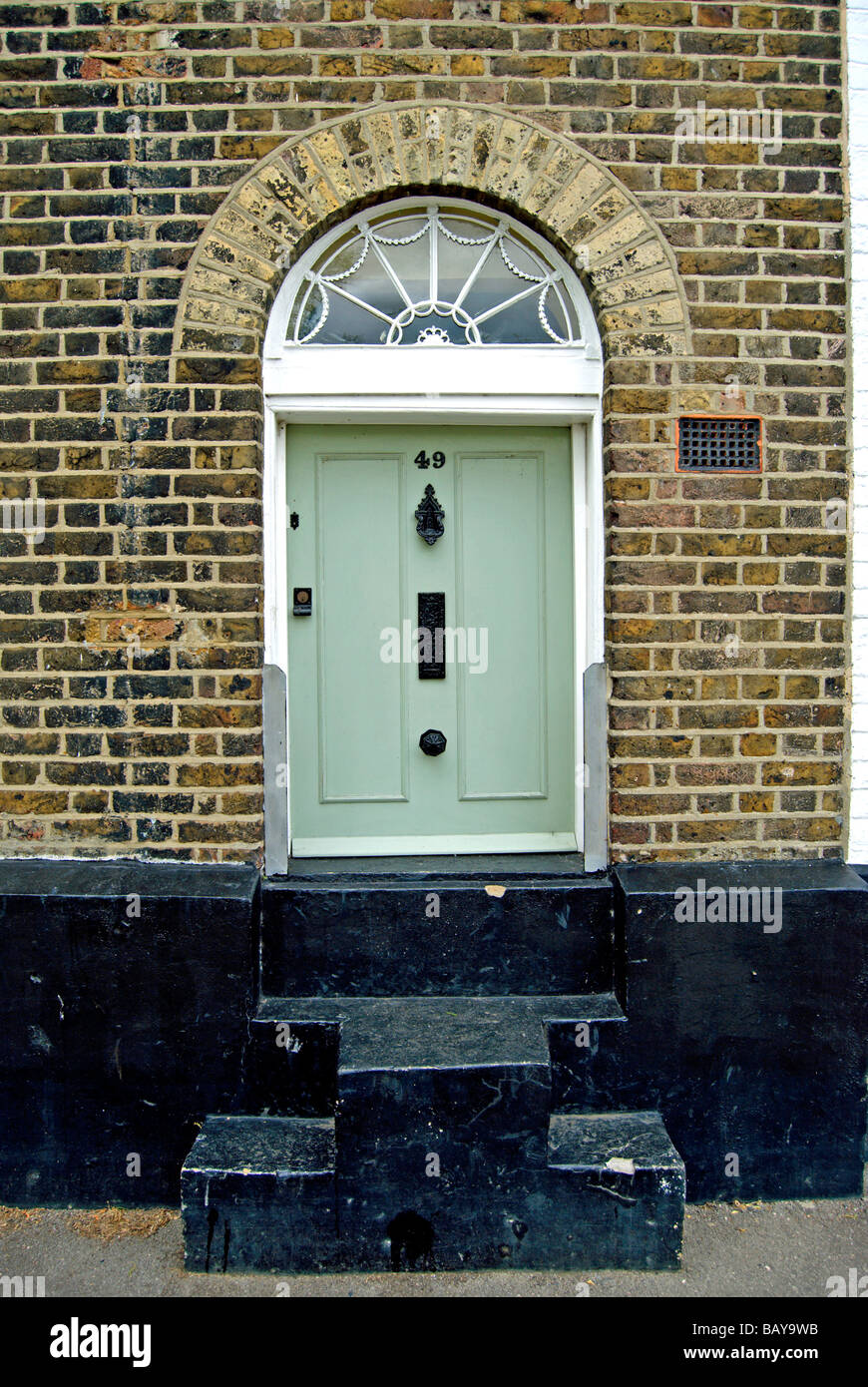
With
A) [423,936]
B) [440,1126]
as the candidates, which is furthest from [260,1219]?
[423,936]

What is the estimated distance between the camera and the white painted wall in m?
3.33

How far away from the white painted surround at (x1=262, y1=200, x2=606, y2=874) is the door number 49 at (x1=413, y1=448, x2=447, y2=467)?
16 cm

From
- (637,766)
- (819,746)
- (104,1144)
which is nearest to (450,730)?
(637,766)

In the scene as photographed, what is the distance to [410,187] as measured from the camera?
10.9ft

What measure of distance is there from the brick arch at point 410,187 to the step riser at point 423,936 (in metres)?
2.02

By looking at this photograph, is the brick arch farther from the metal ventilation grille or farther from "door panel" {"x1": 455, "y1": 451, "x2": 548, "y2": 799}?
"door panel" {"x1": 455, "y1": 451, "x2": 548, "y2": 799}

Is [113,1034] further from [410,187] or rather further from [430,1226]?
[410,187]

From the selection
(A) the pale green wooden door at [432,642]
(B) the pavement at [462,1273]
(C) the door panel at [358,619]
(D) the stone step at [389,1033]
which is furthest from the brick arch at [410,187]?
(B) the pavement at [462,1273]

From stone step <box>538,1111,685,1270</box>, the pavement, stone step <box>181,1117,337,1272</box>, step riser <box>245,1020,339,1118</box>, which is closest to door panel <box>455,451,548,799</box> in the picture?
step riser <box>245,1020,339,1118</box>

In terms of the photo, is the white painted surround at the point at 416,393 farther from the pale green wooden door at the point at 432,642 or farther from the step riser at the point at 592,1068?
the step riser at the point at 592,1068

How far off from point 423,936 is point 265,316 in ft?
7.88

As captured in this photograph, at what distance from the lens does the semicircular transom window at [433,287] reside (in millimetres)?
3457

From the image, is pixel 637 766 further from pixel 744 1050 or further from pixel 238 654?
pixel 238 654

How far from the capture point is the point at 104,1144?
3.21 metres
